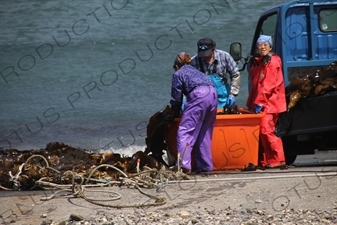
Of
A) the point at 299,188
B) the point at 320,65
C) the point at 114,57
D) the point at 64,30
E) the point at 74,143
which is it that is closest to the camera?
the point at 299,188

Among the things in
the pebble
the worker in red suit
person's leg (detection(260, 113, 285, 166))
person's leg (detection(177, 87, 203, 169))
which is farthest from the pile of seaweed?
the pebble

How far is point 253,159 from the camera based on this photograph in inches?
400

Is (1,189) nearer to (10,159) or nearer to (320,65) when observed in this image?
(10,159)

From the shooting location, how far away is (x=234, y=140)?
998 cm

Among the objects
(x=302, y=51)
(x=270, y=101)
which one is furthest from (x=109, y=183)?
(x=302, y=51)

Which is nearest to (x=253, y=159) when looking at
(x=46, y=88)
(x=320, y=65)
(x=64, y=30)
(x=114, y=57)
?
(x=320, y=65)

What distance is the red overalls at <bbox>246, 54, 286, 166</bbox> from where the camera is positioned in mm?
10180

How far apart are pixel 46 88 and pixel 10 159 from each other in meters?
14.9

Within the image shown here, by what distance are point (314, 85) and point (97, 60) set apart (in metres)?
17.5

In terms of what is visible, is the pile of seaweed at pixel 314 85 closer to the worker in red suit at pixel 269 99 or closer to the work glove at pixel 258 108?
the worker in red suit at pixel 269 99

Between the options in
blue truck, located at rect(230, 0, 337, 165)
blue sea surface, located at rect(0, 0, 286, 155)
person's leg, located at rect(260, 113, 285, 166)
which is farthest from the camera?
blue sea surface, located at rect(0, 0, 286, 155)

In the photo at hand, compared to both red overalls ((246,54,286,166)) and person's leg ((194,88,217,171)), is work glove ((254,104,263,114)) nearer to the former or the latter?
red overalls ((246,54,286,166))

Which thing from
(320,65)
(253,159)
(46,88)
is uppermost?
(320,65)

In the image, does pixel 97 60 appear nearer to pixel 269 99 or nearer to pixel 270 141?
pixel 269 99
